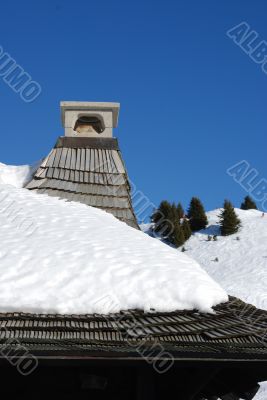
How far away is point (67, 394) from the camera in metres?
4.25

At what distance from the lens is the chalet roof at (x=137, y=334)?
375cm

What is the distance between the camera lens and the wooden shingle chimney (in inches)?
362

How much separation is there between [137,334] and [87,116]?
355 inches

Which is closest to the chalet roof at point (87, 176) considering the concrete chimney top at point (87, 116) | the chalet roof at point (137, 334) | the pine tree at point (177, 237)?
the concrete chimney top at point (87, 116)

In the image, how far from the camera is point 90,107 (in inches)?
480

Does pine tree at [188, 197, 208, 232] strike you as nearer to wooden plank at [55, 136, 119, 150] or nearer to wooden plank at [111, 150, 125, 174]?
wooden plank at [55, 136, 119, 150]

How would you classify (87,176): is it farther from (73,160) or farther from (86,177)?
(73,160)

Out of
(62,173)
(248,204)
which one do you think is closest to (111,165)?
(62,173)

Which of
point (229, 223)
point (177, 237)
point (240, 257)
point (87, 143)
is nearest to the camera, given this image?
point (87, 143)

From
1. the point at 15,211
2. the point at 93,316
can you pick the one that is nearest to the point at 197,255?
the point at 15,211

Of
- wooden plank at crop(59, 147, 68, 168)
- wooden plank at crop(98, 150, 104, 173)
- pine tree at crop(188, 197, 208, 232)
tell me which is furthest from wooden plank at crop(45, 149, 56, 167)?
pine tree at crop(188, 197, 208, 232)

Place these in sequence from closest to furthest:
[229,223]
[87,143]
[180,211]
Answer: [87,143]
[229,223]
[180,211]

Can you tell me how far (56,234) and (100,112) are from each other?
667 cm

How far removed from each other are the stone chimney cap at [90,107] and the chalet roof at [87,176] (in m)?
1.14
